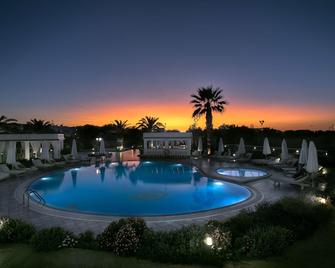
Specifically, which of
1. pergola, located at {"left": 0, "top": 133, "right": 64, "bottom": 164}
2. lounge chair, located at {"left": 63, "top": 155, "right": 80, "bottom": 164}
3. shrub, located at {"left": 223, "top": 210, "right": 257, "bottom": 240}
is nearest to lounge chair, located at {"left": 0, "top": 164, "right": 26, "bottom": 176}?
pergola, located at {"left": 0, "top": 133, "right": 64, "bottom": 164}

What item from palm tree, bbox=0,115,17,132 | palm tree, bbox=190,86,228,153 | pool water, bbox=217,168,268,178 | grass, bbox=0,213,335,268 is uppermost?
palm tree, bbox=190,86,228,153

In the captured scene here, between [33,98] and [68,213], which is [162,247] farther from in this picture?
[33,98]

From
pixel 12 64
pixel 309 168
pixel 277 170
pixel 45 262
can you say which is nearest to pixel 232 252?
pixel 45 262

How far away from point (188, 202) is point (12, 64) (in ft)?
67.5

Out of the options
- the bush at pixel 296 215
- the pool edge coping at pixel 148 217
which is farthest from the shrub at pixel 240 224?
the pool edge coping at pixel 148 217

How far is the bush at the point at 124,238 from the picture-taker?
6680mm

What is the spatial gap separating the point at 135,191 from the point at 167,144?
17.4 metres

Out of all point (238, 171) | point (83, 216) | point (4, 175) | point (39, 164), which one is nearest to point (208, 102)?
point (238, 171)

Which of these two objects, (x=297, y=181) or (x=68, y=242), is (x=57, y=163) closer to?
(x=68, y=242)

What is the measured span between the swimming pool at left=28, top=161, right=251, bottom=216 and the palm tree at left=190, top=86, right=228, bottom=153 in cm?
930

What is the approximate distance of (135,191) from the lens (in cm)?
1571

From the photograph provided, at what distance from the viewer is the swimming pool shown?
12461 millimetres

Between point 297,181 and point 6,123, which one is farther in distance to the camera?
point 6,123

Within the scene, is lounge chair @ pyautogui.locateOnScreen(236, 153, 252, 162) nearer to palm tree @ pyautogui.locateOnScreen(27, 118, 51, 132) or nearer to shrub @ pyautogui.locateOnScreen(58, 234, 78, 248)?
shrub @ pyautogui.locateOnScreen(58, 234, 78, 248)
